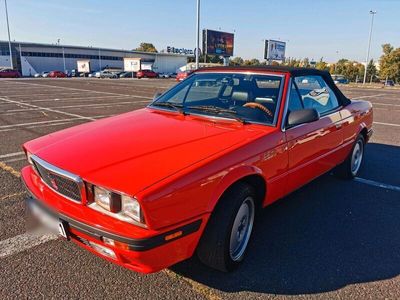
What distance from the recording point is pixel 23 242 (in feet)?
9.62

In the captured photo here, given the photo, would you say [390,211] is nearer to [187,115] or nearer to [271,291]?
[271,291]

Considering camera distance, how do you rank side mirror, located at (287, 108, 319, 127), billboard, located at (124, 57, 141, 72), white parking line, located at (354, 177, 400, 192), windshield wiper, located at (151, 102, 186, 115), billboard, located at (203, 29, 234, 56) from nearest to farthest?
side mirror, located at (287, 108, 319, 127) < windshield wiper, located at (151, 102, 186, 115) < white parking line, located at (354, 177, 400, 192) < billboard, located at (203, 29, 234, 56) < billboard, located at (124, 57, 141, 72)

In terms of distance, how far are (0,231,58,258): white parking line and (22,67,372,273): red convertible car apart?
540 millimetres

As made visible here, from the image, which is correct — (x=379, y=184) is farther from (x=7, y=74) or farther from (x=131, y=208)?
(x=7, y=74)

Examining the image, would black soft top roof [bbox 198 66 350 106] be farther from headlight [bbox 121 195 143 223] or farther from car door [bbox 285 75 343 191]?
headlight [bbox 121 195 143 223]

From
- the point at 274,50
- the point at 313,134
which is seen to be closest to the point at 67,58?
the point at 274,50

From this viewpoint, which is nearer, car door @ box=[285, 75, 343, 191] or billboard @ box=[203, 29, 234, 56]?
car door @ box=[285, 75, 343, 191]

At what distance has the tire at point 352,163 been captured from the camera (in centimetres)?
461

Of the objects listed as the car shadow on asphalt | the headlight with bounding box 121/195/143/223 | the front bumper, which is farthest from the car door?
the headlight with bounding box 121/195/143/223

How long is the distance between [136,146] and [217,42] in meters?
60.7

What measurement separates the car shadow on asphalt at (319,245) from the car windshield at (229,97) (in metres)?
1.13

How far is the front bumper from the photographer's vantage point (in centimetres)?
196

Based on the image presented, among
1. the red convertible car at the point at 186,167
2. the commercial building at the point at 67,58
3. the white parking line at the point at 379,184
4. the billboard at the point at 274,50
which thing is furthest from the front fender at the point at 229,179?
the commercial building at the point at 67,58

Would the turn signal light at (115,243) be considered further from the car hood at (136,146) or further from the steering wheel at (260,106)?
the steering wheel at (260,106)
